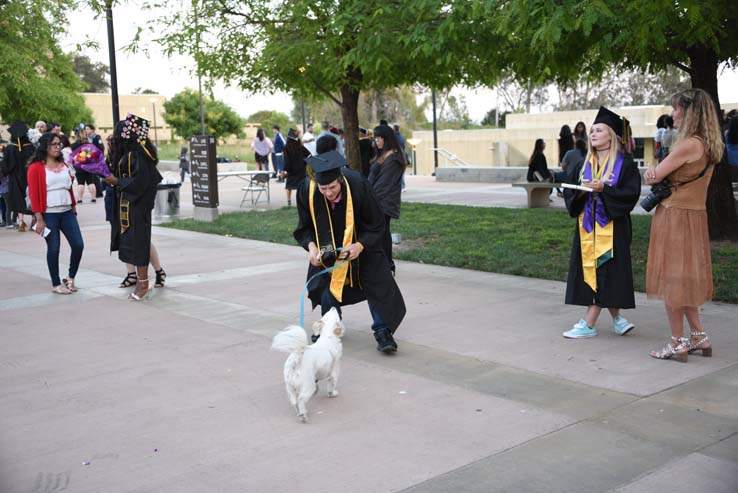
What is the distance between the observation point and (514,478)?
13.4ft

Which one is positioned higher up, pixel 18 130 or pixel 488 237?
pixel 18 130

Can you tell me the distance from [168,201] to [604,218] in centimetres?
1222

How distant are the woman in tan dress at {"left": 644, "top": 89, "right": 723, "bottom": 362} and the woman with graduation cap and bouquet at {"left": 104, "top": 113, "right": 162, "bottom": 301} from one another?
17.1 ft

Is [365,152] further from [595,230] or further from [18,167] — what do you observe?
[595,230]

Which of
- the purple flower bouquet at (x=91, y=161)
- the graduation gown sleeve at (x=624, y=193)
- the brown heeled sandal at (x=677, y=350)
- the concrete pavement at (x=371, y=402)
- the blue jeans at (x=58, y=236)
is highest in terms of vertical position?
the purple flower bouquet at (x=91, y=161)

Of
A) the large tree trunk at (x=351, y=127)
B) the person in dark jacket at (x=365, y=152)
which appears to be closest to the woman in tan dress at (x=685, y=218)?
the large tree trunk at (x=351, y=127)

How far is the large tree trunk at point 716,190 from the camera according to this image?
1075 cm

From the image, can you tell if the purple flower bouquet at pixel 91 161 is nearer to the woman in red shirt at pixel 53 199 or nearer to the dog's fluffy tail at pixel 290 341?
the woman in red shirt at pixel 53 199

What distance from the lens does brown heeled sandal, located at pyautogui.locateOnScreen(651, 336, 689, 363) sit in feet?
19.3

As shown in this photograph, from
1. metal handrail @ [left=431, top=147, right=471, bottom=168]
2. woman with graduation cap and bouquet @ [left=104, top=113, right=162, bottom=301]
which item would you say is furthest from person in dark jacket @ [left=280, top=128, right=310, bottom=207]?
metal handrail @ [left=431, top=147, right=471, bottom=168]

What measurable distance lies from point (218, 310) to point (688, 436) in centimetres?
494

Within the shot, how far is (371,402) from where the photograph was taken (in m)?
5.30

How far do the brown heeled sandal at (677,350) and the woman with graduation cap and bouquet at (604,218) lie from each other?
1.76 feet

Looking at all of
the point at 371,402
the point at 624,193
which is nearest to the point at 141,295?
the point at 371,402
